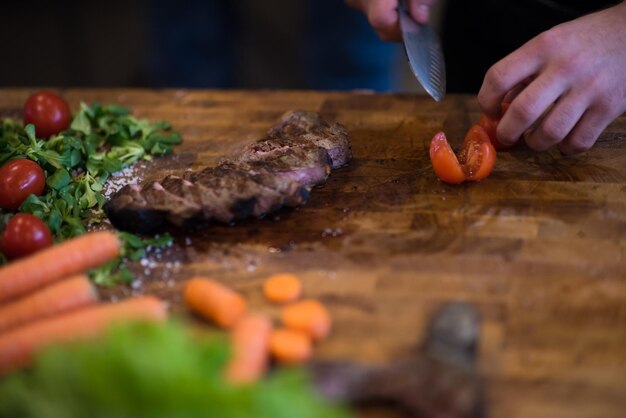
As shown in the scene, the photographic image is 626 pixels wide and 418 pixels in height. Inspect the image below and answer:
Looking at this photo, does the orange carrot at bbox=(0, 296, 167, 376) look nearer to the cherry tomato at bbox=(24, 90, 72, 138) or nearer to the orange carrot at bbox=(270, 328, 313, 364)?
the orange carrot at bbox=(270, 328, 313, 364)

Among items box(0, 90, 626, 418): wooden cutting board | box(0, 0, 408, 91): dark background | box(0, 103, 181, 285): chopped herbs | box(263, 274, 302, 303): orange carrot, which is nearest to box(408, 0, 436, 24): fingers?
box(0, 90, 626, 418): wooden cutting board

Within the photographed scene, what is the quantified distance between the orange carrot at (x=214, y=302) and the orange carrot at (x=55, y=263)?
45cm

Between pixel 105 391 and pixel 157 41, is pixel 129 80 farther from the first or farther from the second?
pixel 105 391

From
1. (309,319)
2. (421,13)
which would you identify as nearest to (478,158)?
(421,13)

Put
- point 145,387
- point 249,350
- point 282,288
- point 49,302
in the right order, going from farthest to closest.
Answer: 1. point 282,288
2. point 49,302
3. point 249,350
4. point 145,387

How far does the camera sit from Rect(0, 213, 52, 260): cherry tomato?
134 inches

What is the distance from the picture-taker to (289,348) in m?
2.74

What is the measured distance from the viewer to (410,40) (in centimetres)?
434

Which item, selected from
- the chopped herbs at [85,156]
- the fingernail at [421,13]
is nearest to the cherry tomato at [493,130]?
the fingernail at [421,13]

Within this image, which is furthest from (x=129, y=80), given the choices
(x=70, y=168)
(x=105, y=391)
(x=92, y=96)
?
(x=105, y=391)

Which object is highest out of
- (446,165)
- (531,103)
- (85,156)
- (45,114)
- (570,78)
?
(570,78)

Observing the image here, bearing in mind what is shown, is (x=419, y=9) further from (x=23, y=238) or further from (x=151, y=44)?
(x=151, y=44)

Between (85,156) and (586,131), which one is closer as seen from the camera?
(586,131)

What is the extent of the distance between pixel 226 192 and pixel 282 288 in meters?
0.69
